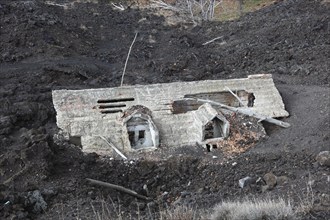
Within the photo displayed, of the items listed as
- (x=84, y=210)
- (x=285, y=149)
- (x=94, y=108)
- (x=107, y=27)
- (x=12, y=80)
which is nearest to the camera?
(x=84, y=210)

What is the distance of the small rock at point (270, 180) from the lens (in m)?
9.56

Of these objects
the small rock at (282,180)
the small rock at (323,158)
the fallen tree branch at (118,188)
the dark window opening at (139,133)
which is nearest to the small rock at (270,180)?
the small rock at (282,180)

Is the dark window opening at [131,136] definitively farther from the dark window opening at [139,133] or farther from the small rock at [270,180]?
the small rock at [270,180]

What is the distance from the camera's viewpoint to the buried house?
11.8 meters

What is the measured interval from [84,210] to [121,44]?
12.5 m

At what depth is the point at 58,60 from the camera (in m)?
17.9

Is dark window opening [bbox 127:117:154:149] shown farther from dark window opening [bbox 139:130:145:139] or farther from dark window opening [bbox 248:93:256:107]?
dark window opening [bbox 248:93:256:107]

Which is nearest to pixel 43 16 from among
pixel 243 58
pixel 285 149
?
pixel 243 58

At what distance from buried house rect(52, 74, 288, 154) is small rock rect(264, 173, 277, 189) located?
2080 millimetres

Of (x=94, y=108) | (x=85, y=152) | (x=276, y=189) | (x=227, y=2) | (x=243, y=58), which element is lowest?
(x=276, y=189)

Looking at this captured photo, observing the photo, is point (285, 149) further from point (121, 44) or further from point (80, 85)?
point (121, 44)

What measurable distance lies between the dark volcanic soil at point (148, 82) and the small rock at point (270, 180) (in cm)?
18

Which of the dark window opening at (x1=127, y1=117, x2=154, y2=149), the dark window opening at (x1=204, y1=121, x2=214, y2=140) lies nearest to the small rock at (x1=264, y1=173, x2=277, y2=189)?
the dark window opening at (x1=204, y1=121, x2=214, y2=140)

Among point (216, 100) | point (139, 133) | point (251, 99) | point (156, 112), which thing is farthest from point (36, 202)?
point (251, 99)
